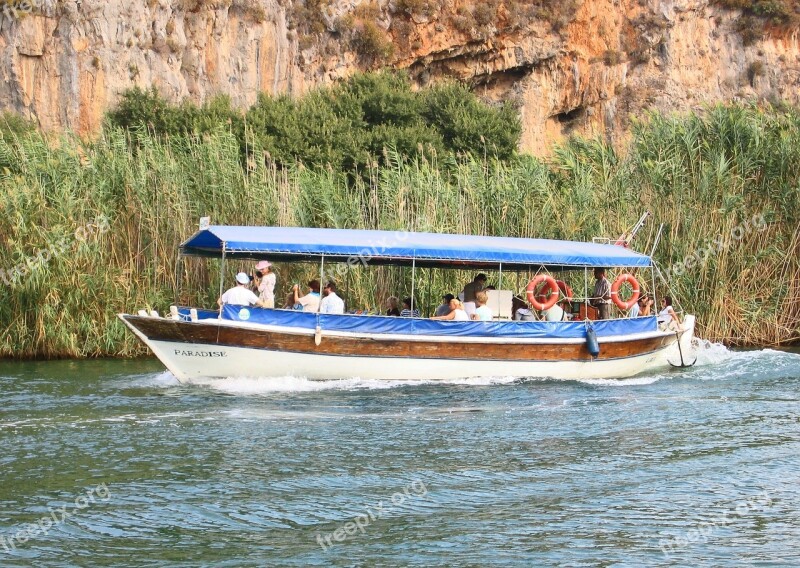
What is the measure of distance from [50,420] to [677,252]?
14.1 m

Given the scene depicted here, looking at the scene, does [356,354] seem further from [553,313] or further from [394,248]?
[553,313]

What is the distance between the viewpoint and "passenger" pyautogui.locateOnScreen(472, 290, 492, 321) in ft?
62.2

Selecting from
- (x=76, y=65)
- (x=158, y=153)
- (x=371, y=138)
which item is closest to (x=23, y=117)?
(x=76, y=65)

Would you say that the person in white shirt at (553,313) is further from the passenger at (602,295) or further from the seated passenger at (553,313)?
the passenger at (602,295)

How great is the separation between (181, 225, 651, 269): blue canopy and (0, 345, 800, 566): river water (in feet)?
6.91

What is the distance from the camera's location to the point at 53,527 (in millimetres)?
10289

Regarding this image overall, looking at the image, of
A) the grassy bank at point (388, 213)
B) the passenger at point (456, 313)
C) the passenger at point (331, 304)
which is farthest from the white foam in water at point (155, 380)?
the passenger at point (456, 313)

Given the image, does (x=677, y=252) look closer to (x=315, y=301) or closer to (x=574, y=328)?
(x=574, y=328)

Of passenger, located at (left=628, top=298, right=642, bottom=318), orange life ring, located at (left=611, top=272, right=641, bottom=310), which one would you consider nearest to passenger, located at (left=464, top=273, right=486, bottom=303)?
orange life ring, located at (left=611, top=272, right=641, bottom=310)

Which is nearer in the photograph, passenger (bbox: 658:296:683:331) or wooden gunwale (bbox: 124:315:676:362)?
wooden gunwale (bbox: 124:315:676:362)

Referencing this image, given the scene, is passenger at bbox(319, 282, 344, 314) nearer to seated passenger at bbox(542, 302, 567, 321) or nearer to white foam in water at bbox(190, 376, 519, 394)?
white foam in water at bbox(190, 376, 519, 394)

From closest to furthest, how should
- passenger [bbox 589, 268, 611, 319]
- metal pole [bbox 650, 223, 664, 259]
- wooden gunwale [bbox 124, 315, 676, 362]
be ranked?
wooden gunwale [bbox 124, 315, 676, 362], passenger [bbox 589, 268, 611, 319], metal pole [bbox 650, 223, 664, 259]

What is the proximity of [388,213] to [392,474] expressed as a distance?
39.5ft

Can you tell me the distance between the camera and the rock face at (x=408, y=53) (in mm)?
41062
